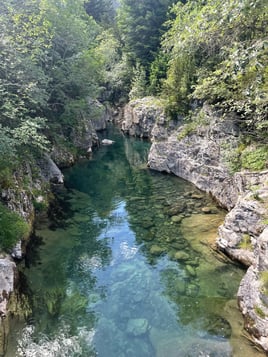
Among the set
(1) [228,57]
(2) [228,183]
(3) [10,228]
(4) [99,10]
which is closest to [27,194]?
(3) [10,228]

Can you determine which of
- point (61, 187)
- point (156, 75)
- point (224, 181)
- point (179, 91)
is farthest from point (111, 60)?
point (224, 181)

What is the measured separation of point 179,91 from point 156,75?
12143mm

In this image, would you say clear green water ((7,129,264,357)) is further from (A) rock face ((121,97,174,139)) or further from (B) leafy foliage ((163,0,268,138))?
(A) rock face ((121,97,174,139))

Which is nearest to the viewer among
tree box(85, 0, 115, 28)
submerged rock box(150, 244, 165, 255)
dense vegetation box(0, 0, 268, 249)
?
dense vegetation box(0, 0, 268, 249)

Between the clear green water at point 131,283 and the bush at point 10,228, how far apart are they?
98 centimetres

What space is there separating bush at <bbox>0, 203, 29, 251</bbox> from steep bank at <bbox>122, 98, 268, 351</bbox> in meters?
7.12

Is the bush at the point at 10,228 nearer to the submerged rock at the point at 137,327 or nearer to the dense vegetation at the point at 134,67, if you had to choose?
the dense vegetation at the point at 134,67

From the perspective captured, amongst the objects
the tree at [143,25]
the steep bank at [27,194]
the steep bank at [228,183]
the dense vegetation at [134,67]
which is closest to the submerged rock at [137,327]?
the steep bank at [228,183]

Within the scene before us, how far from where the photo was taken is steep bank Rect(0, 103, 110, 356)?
768 centimetres

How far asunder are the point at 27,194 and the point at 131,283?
639cm

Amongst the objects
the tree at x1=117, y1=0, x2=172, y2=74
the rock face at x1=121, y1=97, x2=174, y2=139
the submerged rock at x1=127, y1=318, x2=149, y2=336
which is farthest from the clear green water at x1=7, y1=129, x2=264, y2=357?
the tree at x1=117, y1=0, x2=172, y2=74

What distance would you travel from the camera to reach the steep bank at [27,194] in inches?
303

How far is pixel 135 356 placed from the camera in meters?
6.61

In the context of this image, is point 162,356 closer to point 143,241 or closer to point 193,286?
point 193,286
